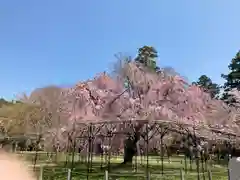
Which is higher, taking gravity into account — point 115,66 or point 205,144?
point 115,66

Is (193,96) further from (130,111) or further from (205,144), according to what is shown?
(205,144)

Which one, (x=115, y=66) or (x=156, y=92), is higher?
(x=115, y=66)

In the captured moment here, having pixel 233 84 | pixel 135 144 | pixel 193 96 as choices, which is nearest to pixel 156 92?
pixel 193 96

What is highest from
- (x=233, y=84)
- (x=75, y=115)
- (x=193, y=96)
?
(x=233, y=84)

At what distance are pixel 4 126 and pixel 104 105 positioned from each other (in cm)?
1840

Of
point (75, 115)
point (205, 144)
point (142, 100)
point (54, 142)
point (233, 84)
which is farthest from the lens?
point (233, 84)

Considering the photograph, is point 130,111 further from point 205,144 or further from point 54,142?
point 205,144

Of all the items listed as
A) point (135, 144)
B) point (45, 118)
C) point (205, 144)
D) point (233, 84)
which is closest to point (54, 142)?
point (45, 118)

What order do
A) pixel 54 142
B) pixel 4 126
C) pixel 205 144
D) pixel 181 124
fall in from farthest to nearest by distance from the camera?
pixel 4 126 → pixel 205 144 → pixel 54 142 → pixel 181 124

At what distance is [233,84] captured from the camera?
4444 centimetres

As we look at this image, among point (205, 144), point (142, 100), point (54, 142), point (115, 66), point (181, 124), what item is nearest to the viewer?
point (181, 124)

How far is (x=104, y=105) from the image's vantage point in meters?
18.9

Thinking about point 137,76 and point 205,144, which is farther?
point 205,144

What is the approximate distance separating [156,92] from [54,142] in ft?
32.4
